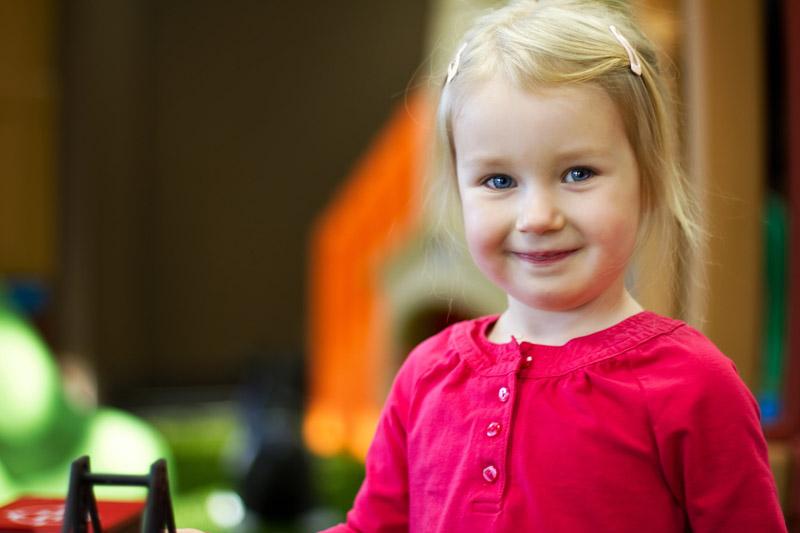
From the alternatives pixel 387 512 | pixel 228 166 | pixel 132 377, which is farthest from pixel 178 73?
pixel 387 512

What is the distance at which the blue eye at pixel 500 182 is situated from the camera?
78cm

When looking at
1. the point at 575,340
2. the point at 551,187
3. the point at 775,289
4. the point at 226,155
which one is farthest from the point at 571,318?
the point at 226,155

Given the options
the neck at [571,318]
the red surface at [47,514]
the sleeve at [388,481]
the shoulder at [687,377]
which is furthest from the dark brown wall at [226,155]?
the shoulder at [687,377]

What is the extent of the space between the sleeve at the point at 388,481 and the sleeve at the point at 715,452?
10.0 inches

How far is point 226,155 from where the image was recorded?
5.34 metres

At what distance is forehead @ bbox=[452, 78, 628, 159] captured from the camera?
0.74 m

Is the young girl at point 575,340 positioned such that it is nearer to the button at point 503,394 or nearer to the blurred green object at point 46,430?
the button at point 503,394

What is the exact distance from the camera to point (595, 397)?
29.6 inches

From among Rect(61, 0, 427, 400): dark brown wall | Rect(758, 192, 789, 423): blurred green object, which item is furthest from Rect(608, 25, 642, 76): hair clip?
Rect(61, 0, 427, 400): dark brown wall

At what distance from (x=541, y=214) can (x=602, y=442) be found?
0.63 ft

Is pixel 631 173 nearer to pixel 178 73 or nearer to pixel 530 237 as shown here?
pixel 530 237

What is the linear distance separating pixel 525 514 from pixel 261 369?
6.93ft

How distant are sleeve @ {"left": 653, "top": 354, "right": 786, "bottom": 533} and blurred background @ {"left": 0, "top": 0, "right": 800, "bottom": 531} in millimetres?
258

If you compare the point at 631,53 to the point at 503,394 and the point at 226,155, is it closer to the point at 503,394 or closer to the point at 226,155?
the point at 503,394
